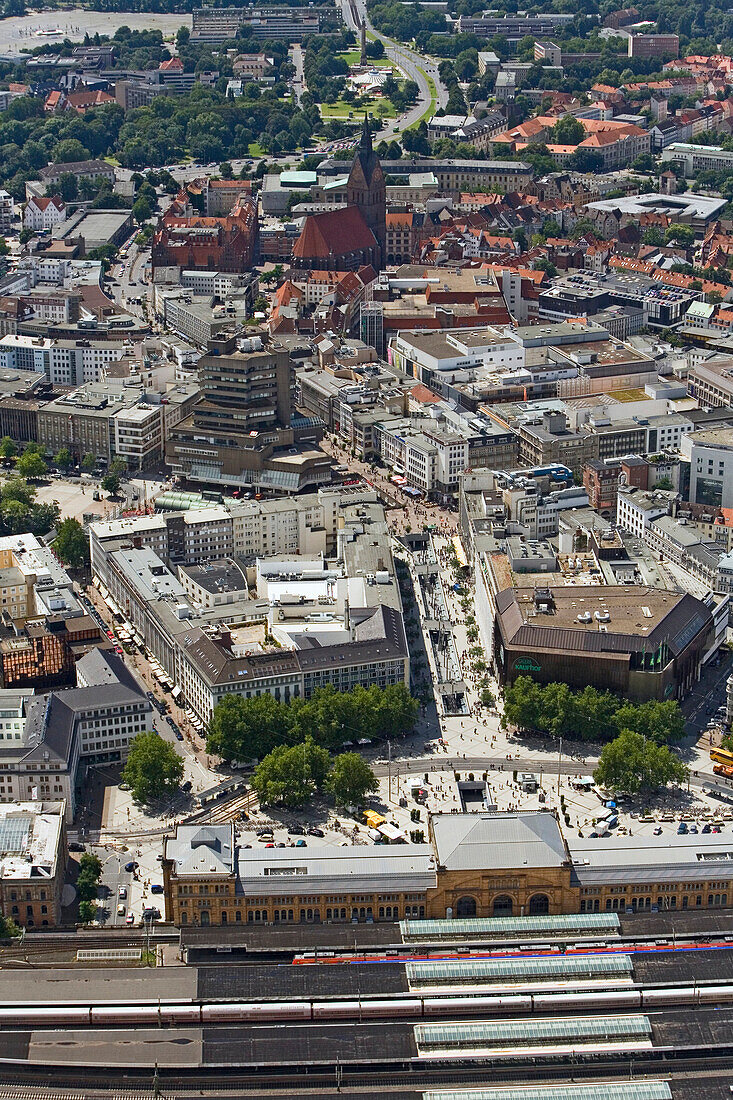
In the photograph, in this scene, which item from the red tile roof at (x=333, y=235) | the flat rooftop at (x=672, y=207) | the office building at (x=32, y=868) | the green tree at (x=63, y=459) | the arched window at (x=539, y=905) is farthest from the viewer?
the flat rooftop at (x=672, y=207)

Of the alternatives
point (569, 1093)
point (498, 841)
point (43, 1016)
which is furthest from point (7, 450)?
point (569, 1093)

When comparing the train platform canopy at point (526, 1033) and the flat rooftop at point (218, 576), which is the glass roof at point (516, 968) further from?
the flat rooftop at point (218, 576)

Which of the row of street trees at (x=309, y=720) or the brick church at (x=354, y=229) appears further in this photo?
the brick church at (x=354, y=229)

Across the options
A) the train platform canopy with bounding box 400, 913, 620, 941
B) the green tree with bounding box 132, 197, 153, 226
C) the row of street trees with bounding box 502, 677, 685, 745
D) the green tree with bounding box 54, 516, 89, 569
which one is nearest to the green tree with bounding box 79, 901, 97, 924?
the train platform canopy with bounding box 400, 913, 620, 941

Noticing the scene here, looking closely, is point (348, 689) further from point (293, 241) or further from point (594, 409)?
point (293, 241)

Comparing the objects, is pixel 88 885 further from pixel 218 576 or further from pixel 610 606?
pixel 610 606

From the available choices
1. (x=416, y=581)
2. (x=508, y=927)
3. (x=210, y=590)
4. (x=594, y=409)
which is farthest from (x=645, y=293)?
(x=508, y=927)

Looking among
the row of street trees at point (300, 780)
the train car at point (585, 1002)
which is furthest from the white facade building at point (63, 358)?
the train car at point (585, 1002)

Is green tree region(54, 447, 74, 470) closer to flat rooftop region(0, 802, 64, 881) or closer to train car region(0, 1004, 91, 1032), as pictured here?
flat rooftop region(0, 802, 64, 881)
